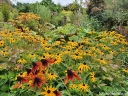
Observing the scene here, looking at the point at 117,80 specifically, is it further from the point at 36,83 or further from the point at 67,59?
the point at 36,83

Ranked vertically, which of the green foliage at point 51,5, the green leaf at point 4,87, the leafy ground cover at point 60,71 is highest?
the leafy ground cover at point 60,71

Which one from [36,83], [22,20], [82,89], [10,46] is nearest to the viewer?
[36,83]

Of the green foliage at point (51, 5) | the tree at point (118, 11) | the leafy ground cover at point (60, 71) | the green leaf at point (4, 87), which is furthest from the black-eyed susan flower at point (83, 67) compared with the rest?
the green foliage at point (51, 5)

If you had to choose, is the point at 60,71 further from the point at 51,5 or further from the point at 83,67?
the point at 51,5

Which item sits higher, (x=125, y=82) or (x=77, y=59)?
(x=77, y=59)

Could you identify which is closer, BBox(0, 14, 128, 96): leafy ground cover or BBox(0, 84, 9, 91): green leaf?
BBox(0, 14, 128, 96): leafy ground cover

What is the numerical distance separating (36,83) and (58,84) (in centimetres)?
88

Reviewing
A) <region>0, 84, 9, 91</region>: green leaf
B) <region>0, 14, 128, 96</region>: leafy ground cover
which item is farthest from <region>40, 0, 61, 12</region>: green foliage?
<region>0, 84, 9, 91</region>: green leaf

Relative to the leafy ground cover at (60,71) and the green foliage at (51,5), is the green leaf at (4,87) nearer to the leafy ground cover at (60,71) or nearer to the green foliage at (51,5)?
the leafy ground cover at (60,71)

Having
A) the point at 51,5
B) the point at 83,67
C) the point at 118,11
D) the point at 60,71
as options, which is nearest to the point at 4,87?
the point at 60,71

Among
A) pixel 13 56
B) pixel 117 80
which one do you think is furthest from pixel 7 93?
pixel 117 80

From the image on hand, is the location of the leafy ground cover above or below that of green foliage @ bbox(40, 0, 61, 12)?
above

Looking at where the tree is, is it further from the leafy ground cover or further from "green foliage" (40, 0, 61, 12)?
"green foliage" (40, 0, 61, 12)

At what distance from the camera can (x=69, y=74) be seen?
281cm
